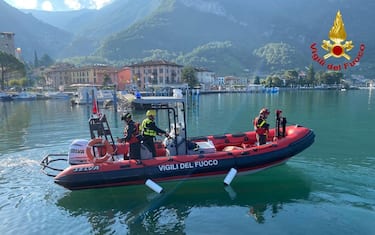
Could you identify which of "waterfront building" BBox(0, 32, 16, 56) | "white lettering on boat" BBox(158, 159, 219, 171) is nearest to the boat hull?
"white lettering on boat" BBox(158, 159, 219, 171)

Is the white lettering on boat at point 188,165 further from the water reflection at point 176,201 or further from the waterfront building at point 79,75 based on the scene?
the waterfront building at point 79,75

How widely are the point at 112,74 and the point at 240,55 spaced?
342 feet

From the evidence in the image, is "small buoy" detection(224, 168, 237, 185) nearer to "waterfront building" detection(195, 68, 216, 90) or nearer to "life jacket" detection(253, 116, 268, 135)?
"life jacket" detection(253, 116, 268, 135)

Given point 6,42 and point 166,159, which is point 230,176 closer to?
point 166,159

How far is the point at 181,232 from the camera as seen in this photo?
6.85m

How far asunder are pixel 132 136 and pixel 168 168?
51.5 inches

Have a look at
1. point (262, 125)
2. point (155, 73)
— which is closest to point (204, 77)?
point (155, 73)

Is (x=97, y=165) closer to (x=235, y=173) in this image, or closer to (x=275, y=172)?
(x=235, y=173)

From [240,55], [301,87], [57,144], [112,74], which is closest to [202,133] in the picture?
[57,144]

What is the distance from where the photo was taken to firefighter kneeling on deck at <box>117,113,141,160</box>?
8.35 m

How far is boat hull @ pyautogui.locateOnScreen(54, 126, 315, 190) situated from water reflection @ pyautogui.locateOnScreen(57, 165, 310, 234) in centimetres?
44

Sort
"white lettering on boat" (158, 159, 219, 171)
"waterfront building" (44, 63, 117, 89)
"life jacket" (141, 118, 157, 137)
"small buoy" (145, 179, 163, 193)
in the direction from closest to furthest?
1. "small buoy" (145, 179, 163, 193)
2. "life jacket" (141, 118, 157, 137)
3. "white lettering on boat" (158, 159, 219, 171)
4. "waterfront building" (44, 63, 117, 89)

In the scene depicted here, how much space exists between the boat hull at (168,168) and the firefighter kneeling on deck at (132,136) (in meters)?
0.28

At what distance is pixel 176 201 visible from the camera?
27.3 feet
